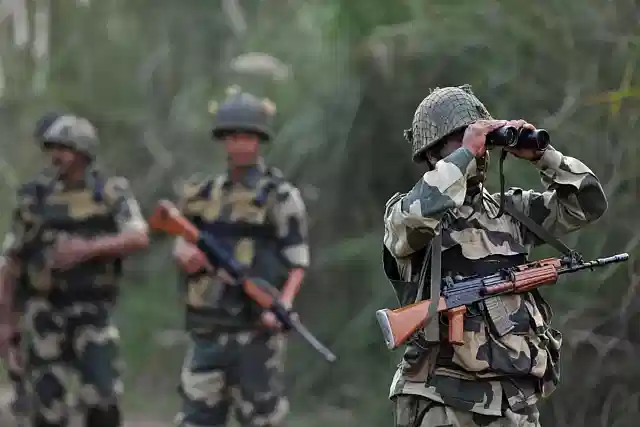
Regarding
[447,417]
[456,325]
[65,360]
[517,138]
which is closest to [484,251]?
[456,325]

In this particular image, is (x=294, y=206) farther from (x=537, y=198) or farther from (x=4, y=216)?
(x=4, y=216)

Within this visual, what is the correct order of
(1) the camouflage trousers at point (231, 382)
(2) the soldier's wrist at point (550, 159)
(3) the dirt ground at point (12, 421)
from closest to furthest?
(2) the soldier's wrist at point (550, 159), (1) the camouflage trousers at point (231, 382), (3) the dirt ground at point (12, 421)

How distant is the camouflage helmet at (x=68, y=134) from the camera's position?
18.6ft

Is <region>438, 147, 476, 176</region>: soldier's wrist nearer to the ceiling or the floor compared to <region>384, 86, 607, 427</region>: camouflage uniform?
nearer to the ceiling

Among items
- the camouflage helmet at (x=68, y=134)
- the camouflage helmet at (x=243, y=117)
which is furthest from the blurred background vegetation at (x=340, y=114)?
the camouflage helmet at (x=68, y=134)

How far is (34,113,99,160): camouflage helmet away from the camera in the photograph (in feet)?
18.6

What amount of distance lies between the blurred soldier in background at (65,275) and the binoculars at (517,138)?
2891mm

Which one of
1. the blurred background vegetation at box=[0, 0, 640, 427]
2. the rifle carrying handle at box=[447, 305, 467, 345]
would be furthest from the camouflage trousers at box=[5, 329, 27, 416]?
the rifle carrying handle at box=[447, 305, 467, 345]

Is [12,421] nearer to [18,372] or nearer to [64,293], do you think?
[18,372]

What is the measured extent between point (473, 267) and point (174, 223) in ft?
8.35

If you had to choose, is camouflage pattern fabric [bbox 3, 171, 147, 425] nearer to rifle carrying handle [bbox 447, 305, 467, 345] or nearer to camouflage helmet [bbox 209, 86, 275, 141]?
camouflage helmet [bbox 209, 86, 275, 141]

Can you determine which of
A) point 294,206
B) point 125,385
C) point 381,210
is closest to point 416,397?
point 294,206

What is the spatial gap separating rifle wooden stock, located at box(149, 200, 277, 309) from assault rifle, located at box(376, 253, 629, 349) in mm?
2244

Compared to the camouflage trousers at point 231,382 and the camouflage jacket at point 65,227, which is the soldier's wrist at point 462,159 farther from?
the camouflage jacket at point 65,227
